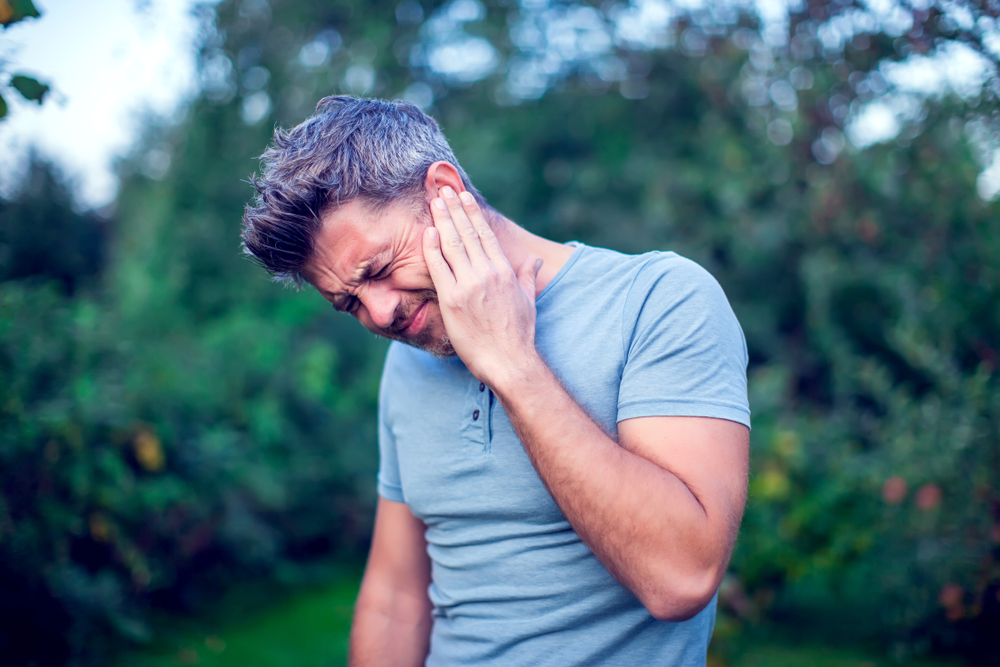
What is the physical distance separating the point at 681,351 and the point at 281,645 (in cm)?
361

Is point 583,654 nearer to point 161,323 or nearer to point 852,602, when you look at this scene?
point 852,602

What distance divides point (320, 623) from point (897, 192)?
538cm

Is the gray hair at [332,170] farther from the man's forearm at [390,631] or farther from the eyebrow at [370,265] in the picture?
the man's forearm at [390,631]

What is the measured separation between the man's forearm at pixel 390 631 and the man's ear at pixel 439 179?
1.09 meters

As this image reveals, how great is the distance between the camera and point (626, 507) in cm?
111

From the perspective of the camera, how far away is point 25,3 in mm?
1525

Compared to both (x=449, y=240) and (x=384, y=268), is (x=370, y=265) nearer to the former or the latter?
(x=384, y=268)

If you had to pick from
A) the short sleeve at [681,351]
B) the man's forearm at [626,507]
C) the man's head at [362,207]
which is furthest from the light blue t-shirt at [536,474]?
the man's head at [362,207]

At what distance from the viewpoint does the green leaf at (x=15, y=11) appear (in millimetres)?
1495

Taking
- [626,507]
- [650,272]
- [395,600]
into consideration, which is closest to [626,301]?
[650,272]

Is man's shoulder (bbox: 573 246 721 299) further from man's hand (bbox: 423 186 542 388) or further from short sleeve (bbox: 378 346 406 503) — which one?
short sleeve (bbox: 378 346 406 503)

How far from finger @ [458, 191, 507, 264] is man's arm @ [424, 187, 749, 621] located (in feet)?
0.25

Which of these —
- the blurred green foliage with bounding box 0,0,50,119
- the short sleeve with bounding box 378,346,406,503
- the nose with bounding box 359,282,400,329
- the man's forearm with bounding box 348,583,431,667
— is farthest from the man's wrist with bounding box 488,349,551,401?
the blurred green foliage with bounding box 0,0,50,119

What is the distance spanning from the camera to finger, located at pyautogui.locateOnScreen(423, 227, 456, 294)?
1355 mm
